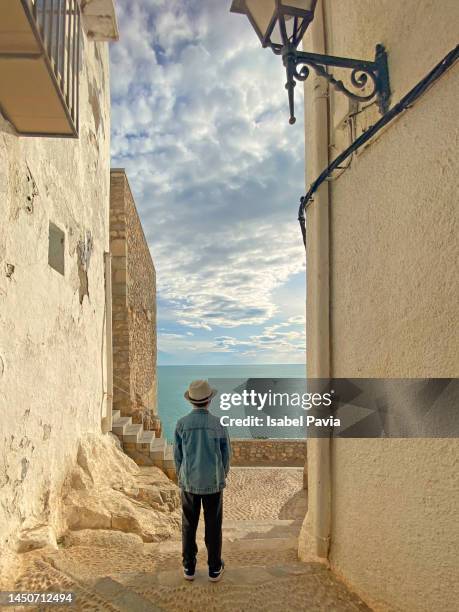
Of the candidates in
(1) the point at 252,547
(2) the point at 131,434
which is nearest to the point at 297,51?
(1) the point at 252,547

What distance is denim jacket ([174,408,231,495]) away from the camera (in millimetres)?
2670

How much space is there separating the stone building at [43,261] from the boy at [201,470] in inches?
50.0

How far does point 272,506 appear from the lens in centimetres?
830

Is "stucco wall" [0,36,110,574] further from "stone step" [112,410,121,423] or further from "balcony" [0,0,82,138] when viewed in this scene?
"stone step" [112,410,121,423]

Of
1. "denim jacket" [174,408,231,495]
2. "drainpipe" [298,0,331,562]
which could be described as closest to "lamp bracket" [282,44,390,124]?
"drainpipe" [298,0,331,562]

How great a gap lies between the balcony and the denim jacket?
2.39 meters

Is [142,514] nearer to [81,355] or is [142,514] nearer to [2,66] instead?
[81,355]

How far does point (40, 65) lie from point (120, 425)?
20.0 feet

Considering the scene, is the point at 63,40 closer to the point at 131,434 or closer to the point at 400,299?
the point at 400,299

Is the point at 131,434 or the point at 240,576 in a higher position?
the point at 240,576

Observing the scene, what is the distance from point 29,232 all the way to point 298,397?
260 centimetres

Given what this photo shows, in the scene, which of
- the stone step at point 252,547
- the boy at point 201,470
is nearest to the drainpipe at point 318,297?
the stone step at point 252,547

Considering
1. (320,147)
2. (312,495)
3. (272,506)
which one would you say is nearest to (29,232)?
(320,147)

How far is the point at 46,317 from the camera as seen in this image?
378 centimetres
